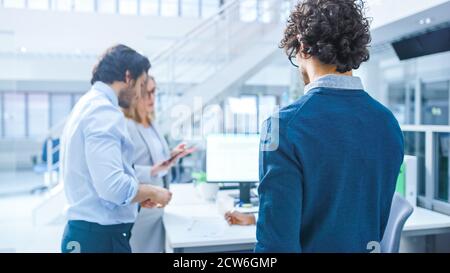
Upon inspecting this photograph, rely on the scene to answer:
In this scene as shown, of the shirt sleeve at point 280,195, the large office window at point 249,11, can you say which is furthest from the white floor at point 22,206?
the large office window at point 249,11

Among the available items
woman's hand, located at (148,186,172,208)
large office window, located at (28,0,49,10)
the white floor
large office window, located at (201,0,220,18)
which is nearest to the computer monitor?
woman's hand, located at (148,186,172,208)

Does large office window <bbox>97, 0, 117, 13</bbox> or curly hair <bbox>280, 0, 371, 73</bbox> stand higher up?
large office window <bbox>97, 0, 117, 13</bbox>

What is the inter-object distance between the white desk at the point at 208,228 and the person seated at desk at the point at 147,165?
87mm

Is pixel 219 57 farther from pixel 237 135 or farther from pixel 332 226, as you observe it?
pixel 332 226

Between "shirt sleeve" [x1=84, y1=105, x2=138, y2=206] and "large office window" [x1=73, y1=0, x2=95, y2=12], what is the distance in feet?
11.5

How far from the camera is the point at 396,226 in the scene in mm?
1209

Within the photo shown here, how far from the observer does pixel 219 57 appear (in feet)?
14.6

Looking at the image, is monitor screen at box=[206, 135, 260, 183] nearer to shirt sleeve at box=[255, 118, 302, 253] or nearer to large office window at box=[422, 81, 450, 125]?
shirt sleeve at box=[255, 118, 302, 253]

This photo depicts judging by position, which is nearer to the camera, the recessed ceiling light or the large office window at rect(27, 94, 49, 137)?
the recessed ceiling light

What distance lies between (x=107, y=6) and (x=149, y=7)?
50 centimetres

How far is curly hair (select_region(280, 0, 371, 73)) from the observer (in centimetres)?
76

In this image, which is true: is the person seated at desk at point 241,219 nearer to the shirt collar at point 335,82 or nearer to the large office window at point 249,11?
the shirt collar at point 335,82
